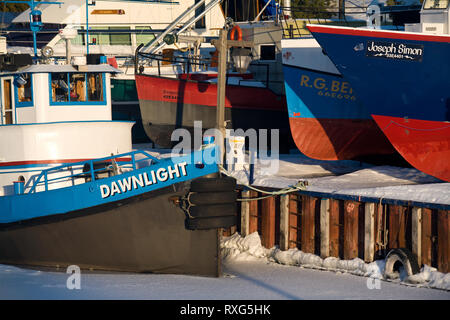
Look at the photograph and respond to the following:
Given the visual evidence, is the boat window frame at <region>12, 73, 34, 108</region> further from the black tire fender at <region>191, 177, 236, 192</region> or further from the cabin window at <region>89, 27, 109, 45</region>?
the cabin window at <region>89, 27, 109, 45</region>

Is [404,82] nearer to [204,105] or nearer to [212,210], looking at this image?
[212,210]

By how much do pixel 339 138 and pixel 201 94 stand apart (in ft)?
15.6

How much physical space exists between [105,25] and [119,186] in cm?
1815

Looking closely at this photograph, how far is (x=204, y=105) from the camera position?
787 inches

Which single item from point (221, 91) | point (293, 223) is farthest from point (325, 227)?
point (221, 91)

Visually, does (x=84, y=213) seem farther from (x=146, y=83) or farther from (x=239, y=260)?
(x=146, y=83)

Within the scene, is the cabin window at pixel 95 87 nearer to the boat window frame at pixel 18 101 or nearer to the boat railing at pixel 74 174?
the boat window frame at pixel 18 101

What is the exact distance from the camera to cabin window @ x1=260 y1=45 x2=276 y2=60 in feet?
71.4

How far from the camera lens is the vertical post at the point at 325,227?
1267cm

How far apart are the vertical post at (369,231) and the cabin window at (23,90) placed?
22.1 feet

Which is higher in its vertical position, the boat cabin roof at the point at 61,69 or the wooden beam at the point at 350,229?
the boat cabin roof at the point at 61,69

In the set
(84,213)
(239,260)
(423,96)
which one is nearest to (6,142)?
(84,213)

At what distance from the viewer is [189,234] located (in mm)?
11891

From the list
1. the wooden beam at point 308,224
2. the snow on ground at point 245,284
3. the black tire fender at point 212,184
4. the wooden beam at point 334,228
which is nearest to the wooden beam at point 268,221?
the snow on ground at point 245,284
